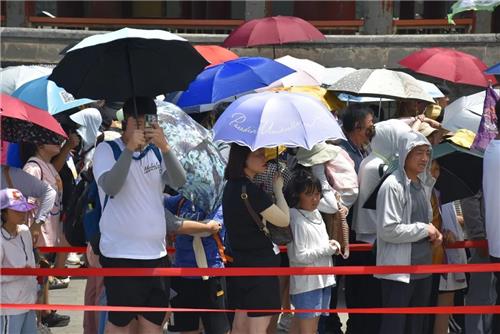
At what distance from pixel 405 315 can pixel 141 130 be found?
2.46m

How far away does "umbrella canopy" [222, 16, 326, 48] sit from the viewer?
12.5 metres

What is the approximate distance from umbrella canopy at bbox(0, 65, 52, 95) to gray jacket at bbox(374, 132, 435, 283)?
4306mm

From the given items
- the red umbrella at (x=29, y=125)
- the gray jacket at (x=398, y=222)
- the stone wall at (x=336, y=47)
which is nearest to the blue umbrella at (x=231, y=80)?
the red umbrella at (x=29, y=125)

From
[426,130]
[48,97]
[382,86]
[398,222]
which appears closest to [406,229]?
[398,222]

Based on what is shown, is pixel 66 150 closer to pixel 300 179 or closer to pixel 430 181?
pixel 300 179

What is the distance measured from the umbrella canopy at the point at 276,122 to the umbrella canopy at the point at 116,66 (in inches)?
23.8

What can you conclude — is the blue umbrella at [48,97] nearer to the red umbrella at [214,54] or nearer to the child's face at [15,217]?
the red umbrella at [214,54]

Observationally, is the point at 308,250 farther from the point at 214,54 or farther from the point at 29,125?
the point at 214,54

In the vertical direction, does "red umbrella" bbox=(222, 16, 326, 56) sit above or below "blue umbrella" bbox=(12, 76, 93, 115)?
above

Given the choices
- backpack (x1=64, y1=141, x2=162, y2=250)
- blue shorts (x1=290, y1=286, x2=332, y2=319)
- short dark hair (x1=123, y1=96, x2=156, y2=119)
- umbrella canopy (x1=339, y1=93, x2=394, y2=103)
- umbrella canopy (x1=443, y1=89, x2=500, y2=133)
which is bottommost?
blue shorts (x1=290, y1=286, x2=332, y2=319)

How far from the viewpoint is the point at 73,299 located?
9.37m

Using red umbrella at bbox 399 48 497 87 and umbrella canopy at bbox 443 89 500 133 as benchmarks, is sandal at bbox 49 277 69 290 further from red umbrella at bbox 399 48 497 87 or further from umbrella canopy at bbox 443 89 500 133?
red umbrella at bbox 399 48 497 87

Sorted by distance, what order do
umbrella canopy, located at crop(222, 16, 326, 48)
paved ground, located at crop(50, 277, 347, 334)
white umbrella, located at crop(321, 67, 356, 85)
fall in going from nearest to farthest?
paved ground, located at crop(50, 277, 347, 334) → white umbrella, located at crop(321, 67, 356, 85) → umbrella canopy, located at crop(222, 16, 326, 48)

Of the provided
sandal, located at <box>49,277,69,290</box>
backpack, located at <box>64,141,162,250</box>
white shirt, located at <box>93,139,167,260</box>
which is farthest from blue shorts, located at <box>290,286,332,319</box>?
sandal, located at <box>49,277,69,290</box>
